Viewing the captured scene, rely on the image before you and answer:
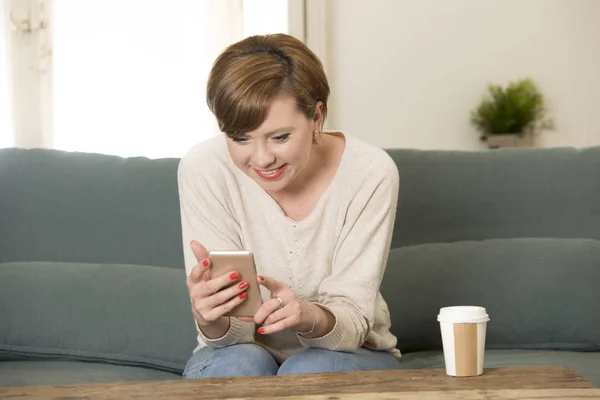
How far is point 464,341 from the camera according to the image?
141 cm

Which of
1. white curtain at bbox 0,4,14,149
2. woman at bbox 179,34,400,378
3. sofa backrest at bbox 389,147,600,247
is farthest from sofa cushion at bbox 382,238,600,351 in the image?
white curtain at bbox 0,4,14,149

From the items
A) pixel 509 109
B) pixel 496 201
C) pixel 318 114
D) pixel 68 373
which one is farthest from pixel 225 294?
pixel 509 109

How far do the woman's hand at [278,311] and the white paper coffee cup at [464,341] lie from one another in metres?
0.28

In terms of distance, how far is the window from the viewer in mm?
3617

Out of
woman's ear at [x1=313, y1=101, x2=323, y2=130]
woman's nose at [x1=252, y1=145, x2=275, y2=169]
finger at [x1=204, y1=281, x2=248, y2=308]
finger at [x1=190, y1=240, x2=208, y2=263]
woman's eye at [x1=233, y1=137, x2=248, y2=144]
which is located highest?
woman's ear at [x1=313, y1=101, x2=323, y2=130]

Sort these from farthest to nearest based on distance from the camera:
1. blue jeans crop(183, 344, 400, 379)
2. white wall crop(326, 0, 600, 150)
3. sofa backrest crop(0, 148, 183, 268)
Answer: white wall crop(326, 0, 600, 150), sofa backrest crop(0, 148, 183, 268), blue jeans crop(183, 344, 400, 379)

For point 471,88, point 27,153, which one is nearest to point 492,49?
point 471,88

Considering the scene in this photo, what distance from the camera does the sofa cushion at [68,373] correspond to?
1979 mm

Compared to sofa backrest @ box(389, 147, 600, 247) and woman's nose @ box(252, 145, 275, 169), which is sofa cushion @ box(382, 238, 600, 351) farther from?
woman's nose @ box(252, 145, 275, 169)

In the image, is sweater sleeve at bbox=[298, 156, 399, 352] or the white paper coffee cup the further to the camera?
sweater sleeve at bbox=[298, 156, 399, 352]

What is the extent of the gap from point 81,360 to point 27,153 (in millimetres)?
647

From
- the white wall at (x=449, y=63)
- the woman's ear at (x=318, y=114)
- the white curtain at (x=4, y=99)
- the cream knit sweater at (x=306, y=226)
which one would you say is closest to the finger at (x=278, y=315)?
the cream knit sweater at (x=306, y=226)

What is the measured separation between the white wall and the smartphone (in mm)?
2631

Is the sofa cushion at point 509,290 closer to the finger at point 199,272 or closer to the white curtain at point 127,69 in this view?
the finger at point 199,272
